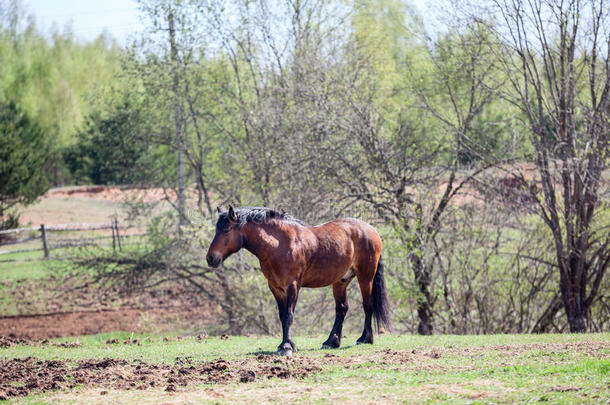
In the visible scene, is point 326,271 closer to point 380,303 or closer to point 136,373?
point 380,303

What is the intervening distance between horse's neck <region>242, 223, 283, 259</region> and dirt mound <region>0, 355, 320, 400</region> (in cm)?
148

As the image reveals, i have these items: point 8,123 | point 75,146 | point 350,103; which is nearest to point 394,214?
point 350,103

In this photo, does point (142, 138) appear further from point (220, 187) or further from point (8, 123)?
point (8, 123)

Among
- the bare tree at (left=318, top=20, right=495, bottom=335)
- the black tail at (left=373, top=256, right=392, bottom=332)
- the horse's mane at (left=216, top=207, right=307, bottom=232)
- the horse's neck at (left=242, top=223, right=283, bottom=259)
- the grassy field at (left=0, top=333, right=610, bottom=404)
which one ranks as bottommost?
the grassy field at (left=0, top=333, right=610, bottom=404)

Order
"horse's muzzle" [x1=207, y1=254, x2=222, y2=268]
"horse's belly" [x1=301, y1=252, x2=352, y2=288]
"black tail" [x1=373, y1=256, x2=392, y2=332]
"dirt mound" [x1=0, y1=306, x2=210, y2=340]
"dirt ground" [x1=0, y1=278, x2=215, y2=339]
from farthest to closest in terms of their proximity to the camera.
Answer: "dirt ground" [x1=0, y1=278, x2=215, y2=339] < "dirt mound" [x1=0, y1=306, x2=210, y2=340] < "black tail" [x1=373, y1=256, x2=392, y2=332] < "horse's belly" [x1=301, y1=252, x2=352, y2=288] < "horse's muzzle" [x1=207, y1=254, x2=222, y2=268]

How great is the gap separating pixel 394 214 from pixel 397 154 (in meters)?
1.56

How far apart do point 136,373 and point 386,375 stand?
2870mm

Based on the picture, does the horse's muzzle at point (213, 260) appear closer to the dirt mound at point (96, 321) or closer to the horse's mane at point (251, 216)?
the horse's mane at point (251, 216)

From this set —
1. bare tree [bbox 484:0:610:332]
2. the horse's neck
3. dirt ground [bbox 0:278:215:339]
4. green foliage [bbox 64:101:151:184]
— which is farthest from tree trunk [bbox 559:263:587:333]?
green foliage [bbox 64:101:151:184]

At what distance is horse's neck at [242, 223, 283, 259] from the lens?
942cm

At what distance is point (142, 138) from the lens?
22.5 metres

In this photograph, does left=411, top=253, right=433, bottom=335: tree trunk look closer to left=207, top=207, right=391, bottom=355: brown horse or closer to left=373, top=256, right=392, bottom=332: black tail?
left=373, top=256, right=392, bottom=332: black tail

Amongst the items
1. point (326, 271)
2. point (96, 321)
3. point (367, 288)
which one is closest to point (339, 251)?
point (326, 271)

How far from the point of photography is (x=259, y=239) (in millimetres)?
9414
